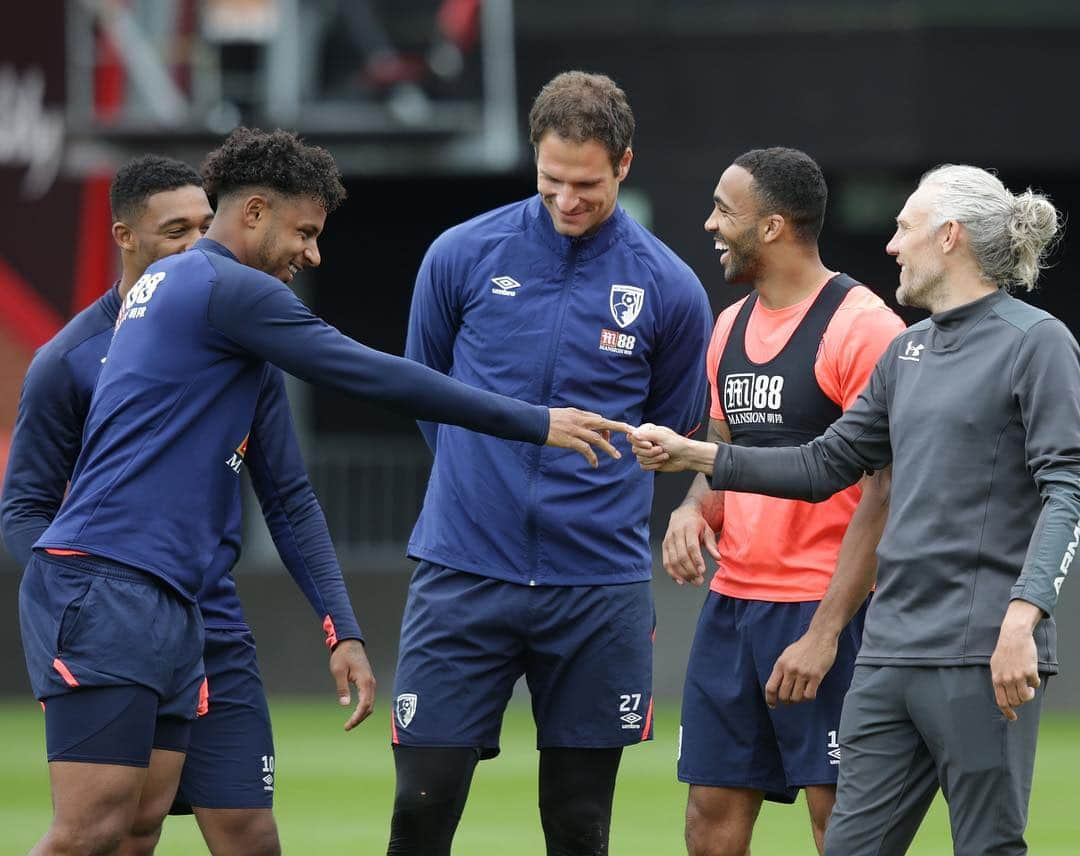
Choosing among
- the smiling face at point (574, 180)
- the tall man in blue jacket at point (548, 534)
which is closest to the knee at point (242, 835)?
the tall man in blue jacket at point (548, 534)

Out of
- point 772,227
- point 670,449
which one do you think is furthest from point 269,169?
point 772,227

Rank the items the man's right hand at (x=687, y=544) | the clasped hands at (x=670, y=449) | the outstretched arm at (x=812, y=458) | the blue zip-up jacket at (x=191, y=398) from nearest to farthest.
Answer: the blue zip-up jacket at (x=191, y=398) → the outstretched arm at (x=812, y=458) → the clasped hands at (x=670, y=449) → the man's right hand at (x=687, y=544)

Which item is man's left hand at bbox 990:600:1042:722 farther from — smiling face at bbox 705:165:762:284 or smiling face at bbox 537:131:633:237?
smiling face at bbox 537:131:633:237

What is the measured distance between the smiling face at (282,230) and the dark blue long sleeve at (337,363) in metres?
0.22

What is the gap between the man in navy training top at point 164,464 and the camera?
4.93 meters

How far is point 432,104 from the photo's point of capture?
597 inches

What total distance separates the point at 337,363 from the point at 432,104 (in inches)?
405

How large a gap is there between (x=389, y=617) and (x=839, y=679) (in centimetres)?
890

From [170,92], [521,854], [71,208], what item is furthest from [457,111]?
[521,854]

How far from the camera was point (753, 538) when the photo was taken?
238 inches

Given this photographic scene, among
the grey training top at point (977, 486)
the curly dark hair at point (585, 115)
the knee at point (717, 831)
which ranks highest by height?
the curly dark hair at point (585, 115)

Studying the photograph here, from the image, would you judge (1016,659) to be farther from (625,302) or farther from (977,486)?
(625,302)

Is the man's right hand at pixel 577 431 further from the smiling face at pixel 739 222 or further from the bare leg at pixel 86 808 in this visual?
the bare leg at pixel 86 808

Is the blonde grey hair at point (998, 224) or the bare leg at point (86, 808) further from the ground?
the blonde grey hair at point (998, 224)
